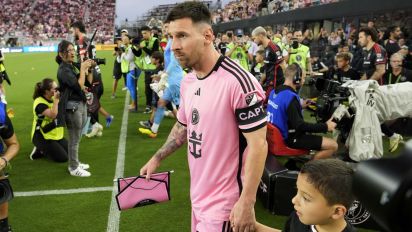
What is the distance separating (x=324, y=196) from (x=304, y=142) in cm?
335

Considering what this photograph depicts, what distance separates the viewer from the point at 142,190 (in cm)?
277

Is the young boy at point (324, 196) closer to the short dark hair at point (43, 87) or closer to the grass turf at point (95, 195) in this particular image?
the grass turf at point (95, 195)

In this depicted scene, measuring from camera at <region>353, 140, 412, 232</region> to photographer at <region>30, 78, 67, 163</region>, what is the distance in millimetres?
6093

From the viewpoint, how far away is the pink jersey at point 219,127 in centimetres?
209

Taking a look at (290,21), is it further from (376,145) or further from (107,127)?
(376,145)

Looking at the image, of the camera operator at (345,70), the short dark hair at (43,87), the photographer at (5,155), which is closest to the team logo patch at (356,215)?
the photographer at (5,155)

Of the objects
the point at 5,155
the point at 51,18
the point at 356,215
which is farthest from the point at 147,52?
the point at 51,18

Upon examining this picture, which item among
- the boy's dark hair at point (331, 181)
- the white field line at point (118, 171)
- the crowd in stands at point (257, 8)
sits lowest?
the white field line at point (118, 171)

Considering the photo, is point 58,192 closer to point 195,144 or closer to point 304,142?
point 304,142

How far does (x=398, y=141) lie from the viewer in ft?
22.8

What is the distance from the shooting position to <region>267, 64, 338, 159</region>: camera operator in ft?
15.9

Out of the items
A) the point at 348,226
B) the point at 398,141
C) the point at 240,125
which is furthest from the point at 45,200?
the point at 398,141

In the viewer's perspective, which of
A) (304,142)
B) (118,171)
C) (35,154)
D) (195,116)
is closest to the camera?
(195,116)

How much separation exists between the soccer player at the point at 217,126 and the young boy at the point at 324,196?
0.28m
